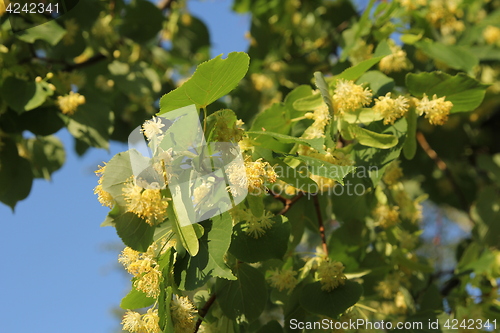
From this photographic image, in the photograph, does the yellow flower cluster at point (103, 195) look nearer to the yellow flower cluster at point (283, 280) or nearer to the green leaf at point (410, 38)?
the yellow flower cluster at point (283, 280)

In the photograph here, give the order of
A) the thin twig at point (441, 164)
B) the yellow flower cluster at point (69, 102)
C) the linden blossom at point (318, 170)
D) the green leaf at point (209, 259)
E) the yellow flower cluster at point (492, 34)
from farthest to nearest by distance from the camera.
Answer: the thin twig at point (441, 164)
the yellow flower cluster at point (492, 34)
the yellow flower cluster at point (69, 102)
the linden blossom at point (318, 170)
the green leaf at point (209, 259)

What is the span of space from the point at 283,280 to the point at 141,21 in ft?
6.89

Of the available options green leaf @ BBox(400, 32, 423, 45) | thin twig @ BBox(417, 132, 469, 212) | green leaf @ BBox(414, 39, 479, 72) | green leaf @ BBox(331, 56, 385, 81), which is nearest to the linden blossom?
green leaf @ BBox(331, 56, 385, 81)

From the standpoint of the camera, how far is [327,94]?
155cm

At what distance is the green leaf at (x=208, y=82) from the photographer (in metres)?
1.27

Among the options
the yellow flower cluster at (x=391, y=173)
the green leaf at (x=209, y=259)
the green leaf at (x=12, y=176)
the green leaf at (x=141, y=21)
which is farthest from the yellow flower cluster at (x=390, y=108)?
the green leaf at (x=141, y=21)

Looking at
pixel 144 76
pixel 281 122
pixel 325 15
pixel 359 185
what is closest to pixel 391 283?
pixel 359 185

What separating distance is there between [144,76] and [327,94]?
1.61 m

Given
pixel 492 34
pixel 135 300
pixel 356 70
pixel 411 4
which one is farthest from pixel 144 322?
pixel 492 34

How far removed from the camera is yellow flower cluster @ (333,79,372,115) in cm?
160

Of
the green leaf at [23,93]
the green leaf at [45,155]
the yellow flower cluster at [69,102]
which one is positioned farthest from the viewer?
the green leaf at [45,155]

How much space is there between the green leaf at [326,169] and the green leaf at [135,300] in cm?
60

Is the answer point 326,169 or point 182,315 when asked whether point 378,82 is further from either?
point 182,315

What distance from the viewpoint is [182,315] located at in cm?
127
